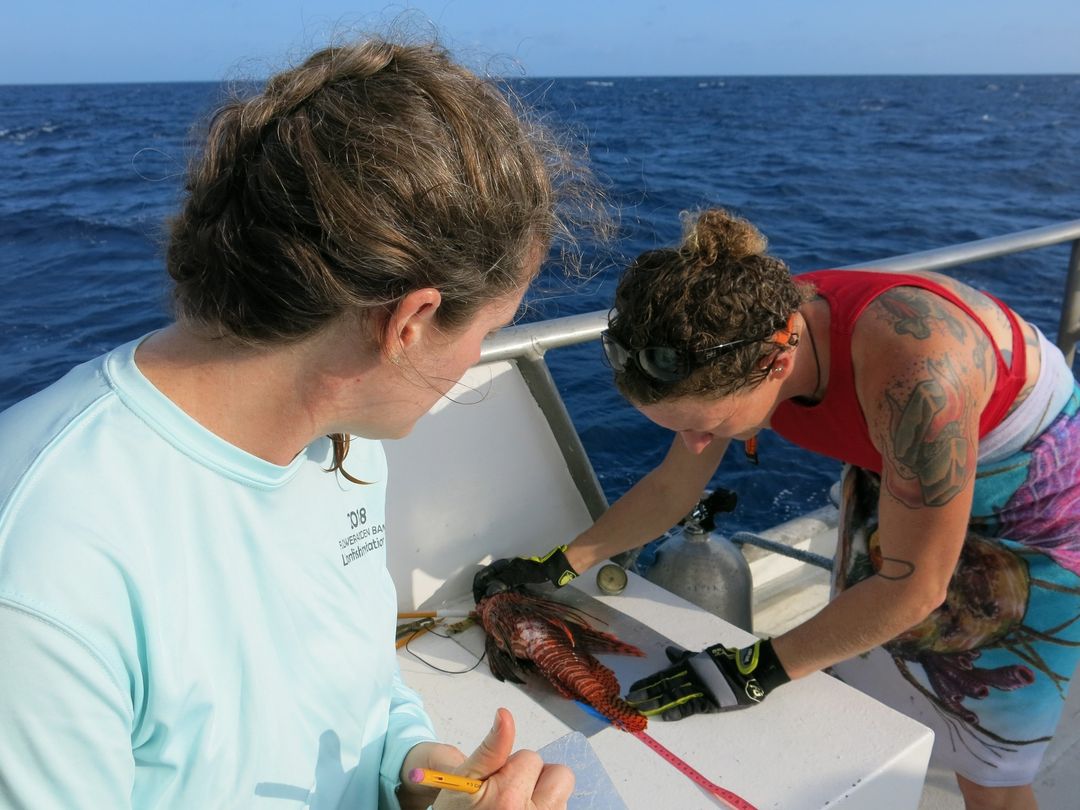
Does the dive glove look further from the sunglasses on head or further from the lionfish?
the sunglasses on head

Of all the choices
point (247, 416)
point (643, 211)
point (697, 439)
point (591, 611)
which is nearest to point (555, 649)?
point (591, 611)

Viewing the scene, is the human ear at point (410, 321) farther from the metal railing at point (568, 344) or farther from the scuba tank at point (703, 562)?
the scuba tank at point (703, 562)

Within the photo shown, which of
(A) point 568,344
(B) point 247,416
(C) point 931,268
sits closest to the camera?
(B) point 247,416

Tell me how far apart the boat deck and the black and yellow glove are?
1266mm

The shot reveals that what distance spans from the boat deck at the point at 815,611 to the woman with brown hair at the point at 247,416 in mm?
1980

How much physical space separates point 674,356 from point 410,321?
892 mm

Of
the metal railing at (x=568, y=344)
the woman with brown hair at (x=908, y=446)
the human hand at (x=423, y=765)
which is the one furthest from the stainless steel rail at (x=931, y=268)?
the human hand at (x=423, y=765)

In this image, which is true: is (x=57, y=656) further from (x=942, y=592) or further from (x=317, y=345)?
(x=942, y=592)

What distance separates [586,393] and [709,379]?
7.15 metres

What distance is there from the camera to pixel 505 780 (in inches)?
48.8

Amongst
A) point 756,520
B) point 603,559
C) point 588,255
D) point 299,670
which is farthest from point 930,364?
point 756,520

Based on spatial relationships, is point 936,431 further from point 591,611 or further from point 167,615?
point 167,615

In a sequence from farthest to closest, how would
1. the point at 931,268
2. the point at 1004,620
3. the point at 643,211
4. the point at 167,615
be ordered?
the point at 643,211
the point at 931,268
the point at 1004,620
the point at 167,615

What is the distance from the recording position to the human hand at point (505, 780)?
48.3 inches
